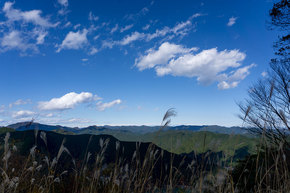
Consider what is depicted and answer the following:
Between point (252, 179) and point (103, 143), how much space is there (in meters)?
8.28

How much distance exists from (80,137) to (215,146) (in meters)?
116

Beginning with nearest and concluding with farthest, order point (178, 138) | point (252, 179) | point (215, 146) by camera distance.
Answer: point (215, 146)
point (178, 138)
point (252, 179)

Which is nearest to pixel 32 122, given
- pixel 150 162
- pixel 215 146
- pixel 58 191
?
pixel 150 162

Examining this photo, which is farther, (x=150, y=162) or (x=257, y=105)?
(x=257, y=105)

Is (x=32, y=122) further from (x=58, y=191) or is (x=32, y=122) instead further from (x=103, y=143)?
(x=58, y=191)

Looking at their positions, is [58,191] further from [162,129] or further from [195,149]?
[162,129]

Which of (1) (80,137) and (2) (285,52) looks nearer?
(2) (285,52)

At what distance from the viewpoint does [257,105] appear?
1183 cm

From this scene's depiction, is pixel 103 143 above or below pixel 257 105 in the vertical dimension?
below

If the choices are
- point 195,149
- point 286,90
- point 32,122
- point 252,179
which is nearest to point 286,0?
point 286,90

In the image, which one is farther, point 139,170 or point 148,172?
point 139,170

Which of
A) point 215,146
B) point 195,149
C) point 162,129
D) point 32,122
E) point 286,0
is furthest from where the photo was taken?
point 286,0

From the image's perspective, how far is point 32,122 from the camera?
83.9 inches

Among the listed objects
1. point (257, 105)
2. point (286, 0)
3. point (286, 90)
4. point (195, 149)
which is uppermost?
point (286, 0)
